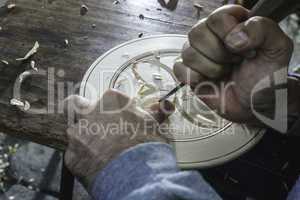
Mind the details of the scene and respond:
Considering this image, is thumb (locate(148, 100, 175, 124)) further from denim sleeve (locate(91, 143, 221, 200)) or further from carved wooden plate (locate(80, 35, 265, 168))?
denim sleeve (locate(91, 143, 221, 200))

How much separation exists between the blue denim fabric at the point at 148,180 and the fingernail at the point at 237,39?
245 mm

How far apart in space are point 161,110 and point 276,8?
311mm

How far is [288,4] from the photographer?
0.59 meters

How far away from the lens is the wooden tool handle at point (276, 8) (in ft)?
1.94

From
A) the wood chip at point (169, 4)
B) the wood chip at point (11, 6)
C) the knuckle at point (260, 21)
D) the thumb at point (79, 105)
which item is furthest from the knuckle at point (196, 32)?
the wood chip at point (11, 6)

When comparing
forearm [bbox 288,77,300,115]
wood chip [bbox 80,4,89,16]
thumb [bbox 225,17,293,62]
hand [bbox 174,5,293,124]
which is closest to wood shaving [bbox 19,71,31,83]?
wood chip [bbox 80,4,89,16]

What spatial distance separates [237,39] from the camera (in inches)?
27.2

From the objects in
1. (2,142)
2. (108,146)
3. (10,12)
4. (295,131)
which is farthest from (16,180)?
(295,131)

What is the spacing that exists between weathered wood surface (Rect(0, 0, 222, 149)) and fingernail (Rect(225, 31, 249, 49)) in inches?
14.7

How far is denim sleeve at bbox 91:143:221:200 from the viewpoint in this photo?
21.0 inches

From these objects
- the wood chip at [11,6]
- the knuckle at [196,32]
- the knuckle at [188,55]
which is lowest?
the wood chip at [11,6]

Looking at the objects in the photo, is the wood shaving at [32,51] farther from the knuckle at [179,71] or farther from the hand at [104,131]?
the knuckle at [179,71]

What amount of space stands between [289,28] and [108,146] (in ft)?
6.70

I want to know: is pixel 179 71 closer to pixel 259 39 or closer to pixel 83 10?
pixel 259 39
